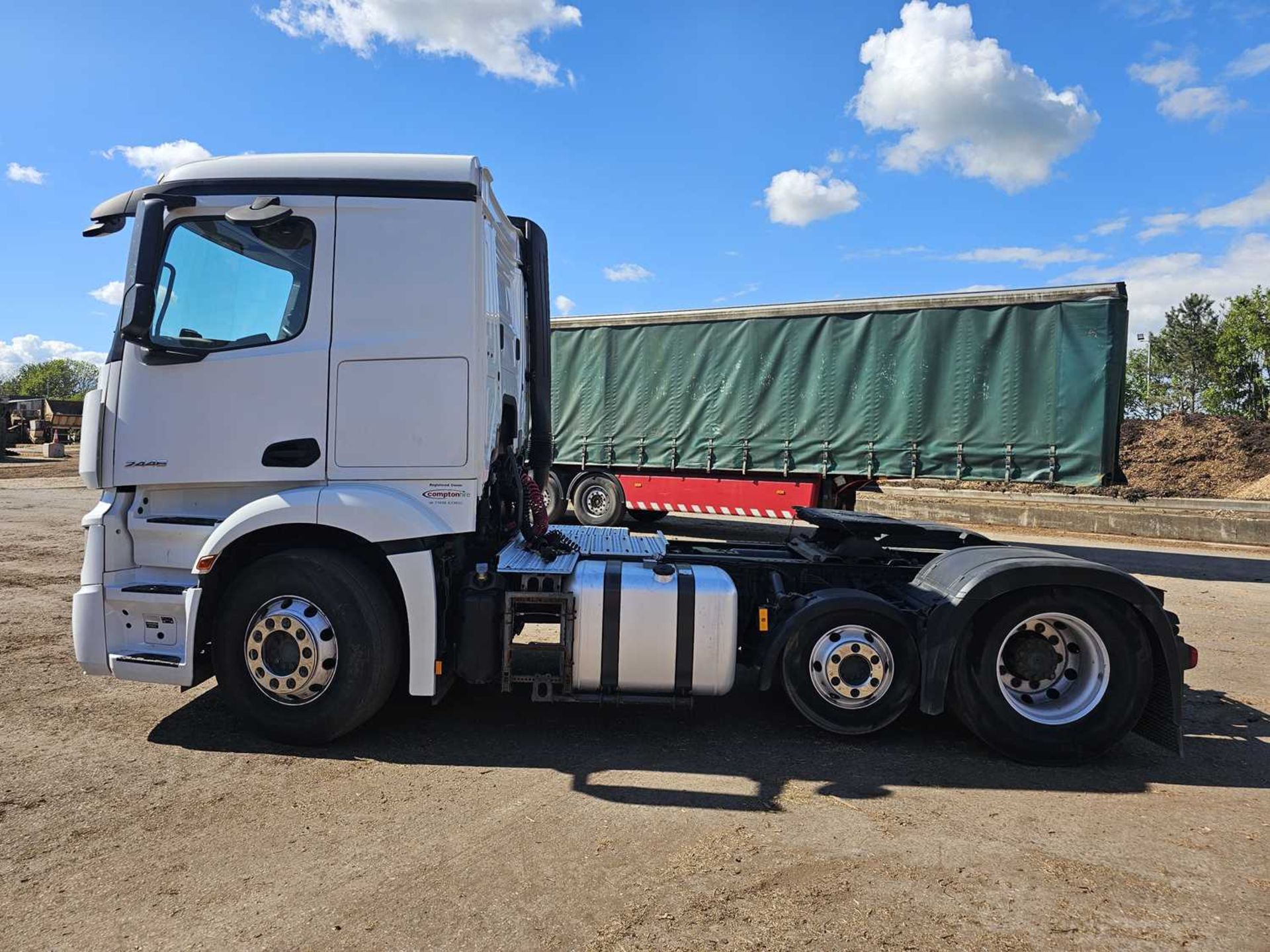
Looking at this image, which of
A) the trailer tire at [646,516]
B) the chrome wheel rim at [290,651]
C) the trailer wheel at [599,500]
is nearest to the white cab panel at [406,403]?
the chrome wheel rim at [290,651]

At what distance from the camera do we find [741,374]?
42.5 feet

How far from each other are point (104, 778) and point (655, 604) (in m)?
2.88

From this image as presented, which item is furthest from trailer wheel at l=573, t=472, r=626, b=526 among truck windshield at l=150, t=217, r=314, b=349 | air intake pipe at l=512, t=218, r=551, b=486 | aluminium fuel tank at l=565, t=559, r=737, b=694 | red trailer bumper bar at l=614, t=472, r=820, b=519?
truck windshield at l=150, t=217, r=314, b=349

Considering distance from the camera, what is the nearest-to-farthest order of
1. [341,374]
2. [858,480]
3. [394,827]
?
1. [394,827]
2. [341,374]
3. [858,480]

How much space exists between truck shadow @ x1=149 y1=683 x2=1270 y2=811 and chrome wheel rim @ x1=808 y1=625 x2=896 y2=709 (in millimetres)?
300

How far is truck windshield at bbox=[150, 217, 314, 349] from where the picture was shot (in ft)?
14.3

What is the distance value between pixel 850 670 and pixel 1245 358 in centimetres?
4475

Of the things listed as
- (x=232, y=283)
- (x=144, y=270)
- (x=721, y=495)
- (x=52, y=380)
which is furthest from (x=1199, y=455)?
(x=52, y=380)

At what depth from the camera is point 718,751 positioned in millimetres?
4410

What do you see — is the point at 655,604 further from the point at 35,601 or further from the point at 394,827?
the point at 35,601

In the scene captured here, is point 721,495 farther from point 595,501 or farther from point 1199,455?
point 1199,455

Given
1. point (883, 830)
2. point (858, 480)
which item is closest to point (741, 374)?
point (858, 480)

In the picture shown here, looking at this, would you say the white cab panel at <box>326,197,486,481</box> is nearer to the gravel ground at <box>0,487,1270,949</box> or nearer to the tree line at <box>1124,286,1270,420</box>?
the gravel ground at <box>0,487,1270,949</box>

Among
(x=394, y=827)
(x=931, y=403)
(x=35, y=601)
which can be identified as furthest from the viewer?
(x=931, y=403)
